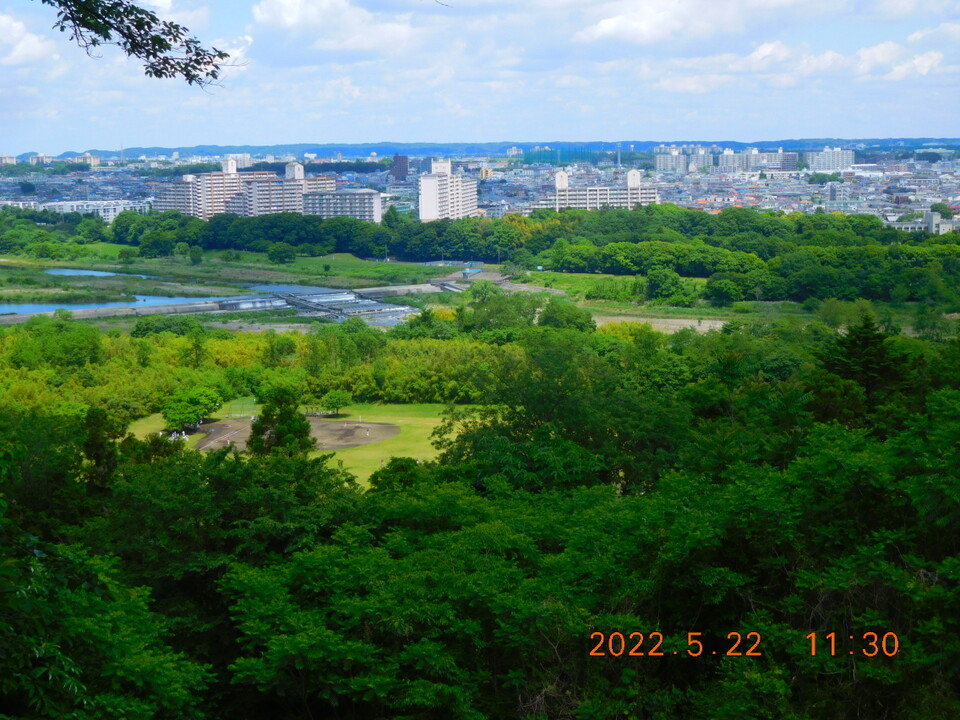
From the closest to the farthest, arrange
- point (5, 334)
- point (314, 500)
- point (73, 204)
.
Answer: point (314, 500), point (5, 334), point (73, 204)

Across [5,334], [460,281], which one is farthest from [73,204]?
[5,334]

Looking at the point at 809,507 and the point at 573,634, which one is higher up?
the point at 809,507

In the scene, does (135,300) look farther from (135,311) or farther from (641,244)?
(641,244)

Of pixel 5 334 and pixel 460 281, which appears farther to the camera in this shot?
pixel 460 281

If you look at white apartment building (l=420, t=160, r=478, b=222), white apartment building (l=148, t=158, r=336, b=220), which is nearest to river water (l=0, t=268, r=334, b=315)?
white apartment building (l=148, t=158, r=336, b=220)

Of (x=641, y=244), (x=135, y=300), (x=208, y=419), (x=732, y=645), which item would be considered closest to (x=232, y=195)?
(x=135, y=300)

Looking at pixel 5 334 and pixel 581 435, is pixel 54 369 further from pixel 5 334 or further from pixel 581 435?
pixel 581 435

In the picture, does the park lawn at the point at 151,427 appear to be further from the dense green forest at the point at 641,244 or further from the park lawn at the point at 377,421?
the dense green forest at the point at 641,244

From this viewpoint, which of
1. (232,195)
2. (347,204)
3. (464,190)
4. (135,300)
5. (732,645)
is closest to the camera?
(732,645)

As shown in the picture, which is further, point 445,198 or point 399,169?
point 399,169
